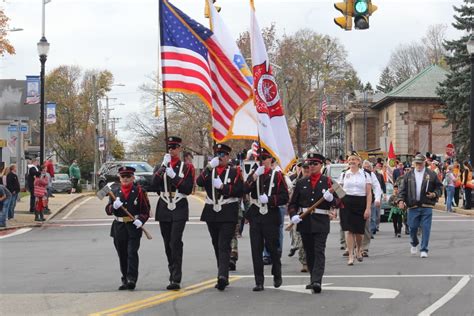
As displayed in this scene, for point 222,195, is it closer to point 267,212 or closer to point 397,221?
point 267,212

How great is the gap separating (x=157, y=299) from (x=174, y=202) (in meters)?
1.45

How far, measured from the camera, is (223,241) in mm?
11078

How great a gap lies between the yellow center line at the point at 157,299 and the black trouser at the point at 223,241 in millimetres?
420

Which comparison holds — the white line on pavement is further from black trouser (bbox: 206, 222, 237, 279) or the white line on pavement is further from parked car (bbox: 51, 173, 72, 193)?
parked car (bbox: 51, 173, 72, 193)

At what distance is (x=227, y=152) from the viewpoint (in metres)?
11.2

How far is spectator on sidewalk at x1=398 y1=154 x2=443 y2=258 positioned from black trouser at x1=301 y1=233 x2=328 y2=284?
4115 millimetres

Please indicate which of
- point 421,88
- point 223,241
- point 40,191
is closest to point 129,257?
point 223,241

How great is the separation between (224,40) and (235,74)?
51 centimetres

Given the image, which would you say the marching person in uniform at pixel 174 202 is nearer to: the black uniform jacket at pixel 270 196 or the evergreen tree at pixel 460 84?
the black uniform jacket at pixel 270 196

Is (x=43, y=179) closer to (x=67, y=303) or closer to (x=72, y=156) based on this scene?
(x=67, y=303)

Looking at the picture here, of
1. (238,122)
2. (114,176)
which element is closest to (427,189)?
(238,122)

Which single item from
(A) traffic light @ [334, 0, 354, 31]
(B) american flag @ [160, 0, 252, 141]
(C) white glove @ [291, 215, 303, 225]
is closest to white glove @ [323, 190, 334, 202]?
(C) white glove @ [291, 215, 303, 225]

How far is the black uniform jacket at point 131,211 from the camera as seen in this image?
11266mm

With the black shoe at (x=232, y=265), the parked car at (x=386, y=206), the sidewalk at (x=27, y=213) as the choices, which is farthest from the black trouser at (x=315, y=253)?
the sidewalk at (x=27, y=213)
